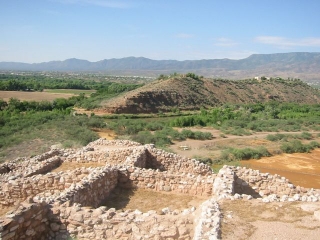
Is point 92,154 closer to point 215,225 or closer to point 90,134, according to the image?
point 215,225

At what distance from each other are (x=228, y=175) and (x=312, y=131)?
111 ft

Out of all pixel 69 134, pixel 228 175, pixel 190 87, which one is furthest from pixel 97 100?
pixel 228 175

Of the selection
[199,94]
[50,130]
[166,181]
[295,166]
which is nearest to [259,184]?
[166,181]

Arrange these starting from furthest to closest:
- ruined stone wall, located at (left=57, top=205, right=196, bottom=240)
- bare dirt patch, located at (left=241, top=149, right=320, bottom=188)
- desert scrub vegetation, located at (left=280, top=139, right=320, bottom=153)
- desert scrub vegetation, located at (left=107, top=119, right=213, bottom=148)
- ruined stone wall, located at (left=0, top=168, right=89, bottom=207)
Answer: desert scrub vegetation, located at (left=107, top=119, right=213, bottom=148), desert scrub vegetation, located at (left=280, top=139, right=320, bottom=153), bare dirt patch, located at (left=241, top=149, right=320, bottom=188), ruined stone wall, located at (left=0, top=168, right=89, bottom=207), ruined stone wall, located at (left=57, top=205, right=196, bottom=240)

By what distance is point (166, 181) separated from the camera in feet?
31.8

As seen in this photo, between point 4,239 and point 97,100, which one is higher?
point 4,239

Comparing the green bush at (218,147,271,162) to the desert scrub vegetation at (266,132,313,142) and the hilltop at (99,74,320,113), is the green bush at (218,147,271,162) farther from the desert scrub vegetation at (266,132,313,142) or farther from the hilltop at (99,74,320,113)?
the hilltop at (99,74,320,113)

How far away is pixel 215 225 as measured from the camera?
5.98 m

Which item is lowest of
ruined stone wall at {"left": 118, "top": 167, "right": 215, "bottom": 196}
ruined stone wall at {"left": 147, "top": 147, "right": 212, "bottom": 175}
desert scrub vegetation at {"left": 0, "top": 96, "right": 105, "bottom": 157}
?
desert scrub vegetation at {"left": 0, "top": 96, "right": 105, "bottom": 157}

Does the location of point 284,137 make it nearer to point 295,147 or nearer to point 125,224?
point 295,147

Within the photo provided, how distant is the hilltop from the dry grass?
4817 cm

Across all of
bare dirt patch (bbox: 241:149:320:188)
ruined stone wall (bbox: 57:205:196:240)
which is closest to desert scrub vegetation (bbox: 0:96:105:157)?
bare dirt patch (bbox: 241:149:320:188)

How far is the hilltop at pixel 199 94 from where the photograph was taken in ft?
201

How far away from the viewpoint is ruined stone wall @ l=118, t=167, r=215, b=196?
374 inches
